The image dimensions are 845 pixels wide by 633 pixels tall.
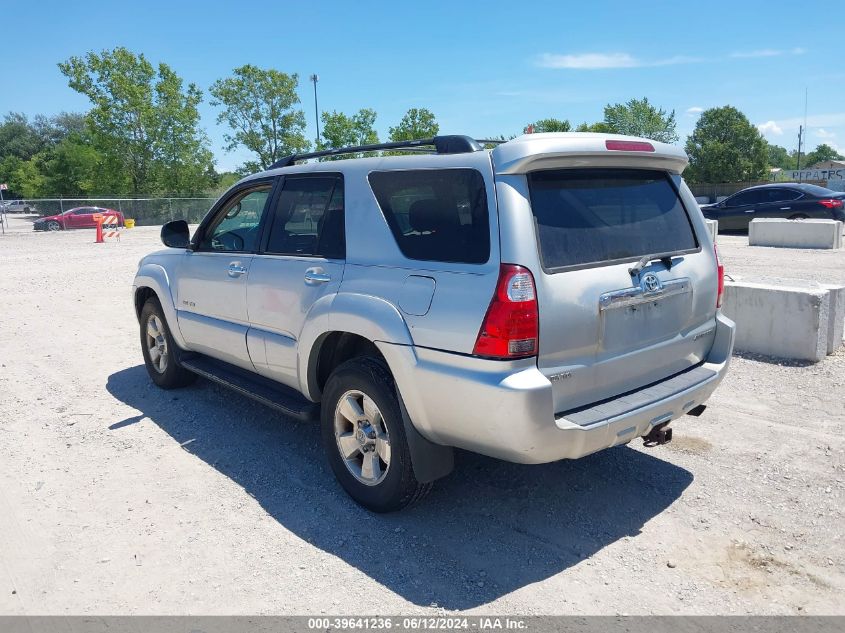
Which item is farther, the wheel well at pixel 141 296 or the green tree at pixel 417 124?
the green tree at pixel 417 124

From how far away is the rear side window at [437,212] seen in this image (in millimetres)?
3314

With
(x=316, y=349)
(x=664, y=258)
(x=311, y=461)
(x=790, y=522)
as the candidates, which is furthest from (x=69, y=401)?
(x=790, y=522)

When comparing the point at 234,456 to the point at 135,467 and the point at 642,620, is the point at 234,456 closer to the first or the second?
the point at 135,467

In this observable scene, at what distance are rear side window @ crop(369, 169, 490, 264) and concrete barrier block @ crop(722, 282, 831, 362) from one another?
4485 mm

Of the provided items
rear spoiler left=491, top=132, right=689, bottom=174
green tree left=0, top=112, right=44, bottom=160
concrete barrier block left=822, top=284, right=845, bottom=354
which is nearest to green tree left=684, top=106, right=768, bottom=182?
concrete barrier block left=822, top=284, right=845, bottom=354

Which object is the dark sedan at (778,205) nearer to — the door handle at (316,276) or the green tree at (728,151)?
the door handle at (316,276)

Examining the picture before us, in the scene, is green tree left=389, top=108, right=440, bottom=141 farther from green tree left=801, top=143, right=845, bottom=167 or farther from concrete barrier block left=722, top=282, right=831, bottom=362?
green tree left=801, top=143, right=845, bottom=167

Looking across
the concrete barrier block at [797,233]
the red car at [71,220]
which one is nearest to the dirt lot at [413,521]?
the concrete barrier block at [797,233]

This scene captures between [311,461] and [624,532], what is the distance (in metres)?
2.13

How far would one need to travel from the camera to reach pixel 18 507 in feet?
13.4

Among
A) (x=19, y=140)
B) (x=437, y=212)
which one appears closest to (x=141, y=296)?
(x=437, y=212)

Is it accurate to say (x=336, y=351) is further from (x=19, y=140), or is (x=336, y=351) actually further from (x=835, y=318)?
(x=19, y=140)

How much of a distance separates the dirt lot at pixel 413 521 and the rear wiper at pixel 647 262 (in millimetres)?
1401

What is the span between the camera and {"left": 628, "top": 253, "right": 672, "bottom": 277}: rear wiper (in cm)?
349
